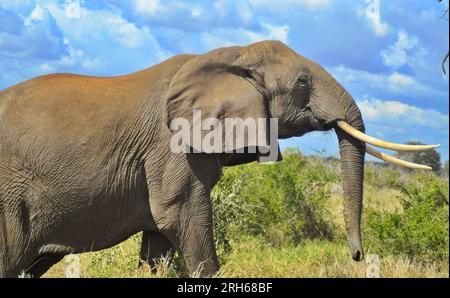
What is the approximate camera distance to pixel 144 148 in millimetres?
7160

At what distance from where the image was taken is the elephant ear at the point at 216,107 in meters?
7.01

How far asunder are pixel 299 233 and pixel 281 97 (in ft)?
20.3

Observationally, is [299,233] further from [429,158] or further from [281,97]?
[429,158]

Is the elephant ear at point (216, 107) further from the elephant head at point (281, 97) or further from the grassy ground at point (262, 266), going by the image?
the grassy ground at point (262, 266)

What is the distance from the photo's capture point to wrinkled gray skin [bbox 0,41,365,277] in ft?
23.1

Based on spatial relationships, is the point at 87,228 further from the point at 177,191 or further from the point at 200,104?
the point at 200,104

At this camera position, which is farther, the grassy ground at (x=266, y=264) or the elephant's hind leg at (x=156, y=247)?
the grassy ground at (x=266, y=264)

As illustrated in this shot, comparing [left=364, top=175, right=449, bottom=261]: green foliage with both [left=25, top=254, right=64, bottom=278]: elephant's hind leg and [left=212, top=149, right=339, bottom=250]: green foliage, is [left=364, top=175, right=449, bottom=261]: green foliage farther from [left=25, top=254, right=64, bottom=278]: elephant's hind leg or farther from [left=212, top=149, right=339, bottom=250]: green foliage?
[left=25, top=254, right=64, bottom=278]: elephant's hind leg

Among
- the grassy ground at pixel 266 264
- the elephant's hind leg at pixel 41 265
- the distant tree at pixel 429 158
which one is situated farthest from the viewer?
the distant tree at pixel 429 158

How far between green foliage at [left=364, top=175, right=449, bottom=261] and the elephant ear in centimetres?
440

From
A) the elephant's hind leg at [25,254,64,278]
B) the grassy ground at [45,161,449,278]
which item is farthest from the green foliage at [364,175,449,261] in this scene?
the elephant's hind leg at [25,254,64,278]

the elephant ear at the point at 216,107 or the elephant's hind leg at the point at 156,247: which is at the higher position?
the elephant ear at the point at 216,107

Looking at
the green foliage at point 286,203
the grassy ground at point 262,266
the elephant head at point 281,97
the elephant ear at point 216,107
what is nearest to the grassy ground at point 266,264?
→ the grassy ground at point 262,266

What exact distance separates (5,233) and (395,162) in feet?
11.4
